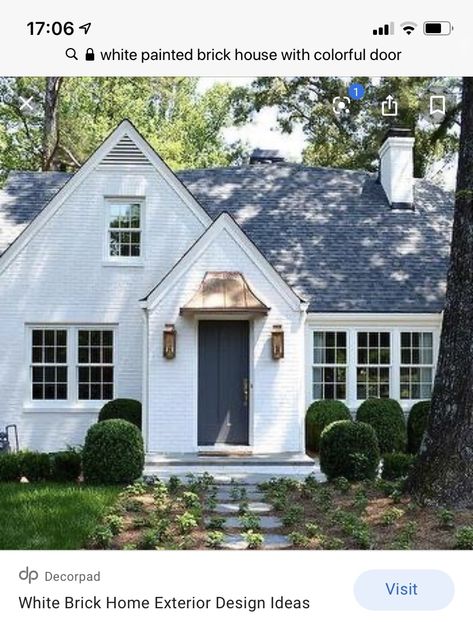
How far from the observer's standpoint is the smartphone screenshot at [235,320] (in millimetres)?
3625

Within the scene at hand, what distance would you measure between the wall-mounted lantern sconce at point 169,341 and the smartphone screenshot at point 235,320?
0.05 meters

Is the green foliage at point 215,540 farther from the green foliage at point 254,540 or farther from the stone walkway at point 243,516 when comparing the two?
the green foliage at point 254,540

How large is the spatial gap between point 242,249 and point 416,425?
164 inches

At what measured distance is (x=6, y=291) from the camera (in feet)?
47.8

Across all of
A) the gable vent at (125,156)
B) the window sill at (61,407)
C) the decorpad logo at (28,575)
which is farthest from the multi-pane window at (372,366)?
the decorpad logo at (28,575)

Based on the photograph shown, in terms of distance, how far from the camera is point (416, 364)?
1495cm

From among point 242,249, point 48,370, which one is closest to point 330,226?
point 242,249

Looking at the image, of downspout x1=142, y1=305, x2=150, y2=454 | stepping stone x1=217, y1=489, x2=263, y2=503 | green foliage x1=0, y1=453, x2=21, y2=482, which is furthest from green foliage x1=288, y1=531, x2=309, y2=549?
downspout x1=142, y1=305, x2=150, y2=454

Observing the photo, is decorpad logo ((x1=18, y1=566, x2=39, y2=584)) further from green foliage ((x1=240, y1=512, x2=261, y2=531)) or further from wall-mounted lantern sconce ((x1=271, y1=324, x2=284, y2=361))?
wall-mounted lantern sconce ((x1=271, y1=324, x2=284, y2=361))
